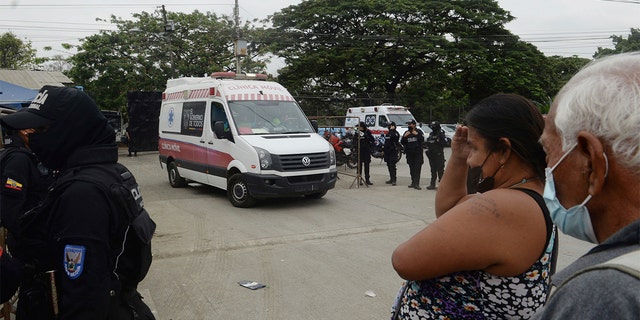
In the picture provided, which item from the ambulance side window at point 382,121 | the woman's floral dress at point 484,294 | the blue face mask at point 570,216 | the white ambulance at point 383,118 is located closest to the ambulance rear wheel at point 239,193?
the woman's floral dress at point 484,294

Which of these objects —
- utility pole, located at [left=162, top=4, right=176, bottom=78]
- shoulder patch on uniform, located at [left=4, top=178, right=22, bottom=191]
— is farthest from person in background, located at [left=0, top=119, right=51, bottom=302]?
utility pole, located at [left=162, top=4, right=176, bottom=78]

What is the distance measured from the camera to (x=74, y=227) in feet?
6.31

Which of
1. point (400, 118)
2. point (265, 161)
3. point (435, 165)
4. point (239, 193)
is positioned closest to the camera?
point (265, 161)

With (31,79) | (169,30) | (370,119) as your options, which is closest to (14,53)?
(169,30)

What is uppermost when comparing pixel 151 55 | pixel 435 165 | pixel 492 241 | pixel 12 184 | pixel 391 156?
pixel 151 55

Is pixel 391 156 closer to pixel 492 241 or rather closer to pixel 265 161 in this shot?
pixel 265 161

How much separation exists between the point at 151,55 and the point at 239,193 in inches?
829

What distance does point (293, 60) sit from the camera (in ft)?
102

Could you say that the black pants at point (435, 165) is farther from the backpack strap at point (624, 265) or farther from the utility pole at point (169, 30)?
the utility pole at point (169, 30)

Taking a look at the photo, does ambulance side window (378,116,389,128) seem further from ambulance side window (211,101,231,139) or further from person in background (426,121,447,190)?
ambulance side window (211,101,231,139)

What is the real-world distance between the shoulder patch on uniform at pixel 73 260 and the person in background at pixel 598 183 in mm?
1802

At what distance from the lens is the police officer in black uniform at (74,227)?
75.7 inches

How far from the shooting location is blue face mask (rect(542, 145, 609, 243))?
1038 mm

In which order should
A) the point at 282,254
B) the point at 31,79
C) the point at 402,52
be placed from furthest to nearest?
the point at 402,52 → the point at 31,79 → the point at 282,254
